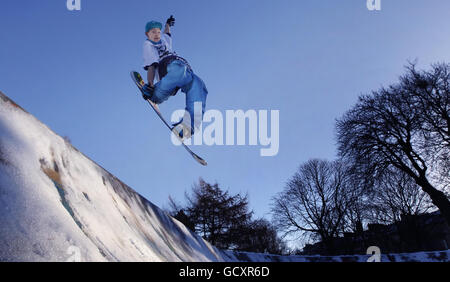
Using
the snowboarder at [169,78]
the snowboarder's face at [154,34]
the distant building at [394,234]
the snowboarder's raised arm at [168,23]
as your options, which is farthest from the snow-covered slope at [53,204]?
the distant building at [394,234]

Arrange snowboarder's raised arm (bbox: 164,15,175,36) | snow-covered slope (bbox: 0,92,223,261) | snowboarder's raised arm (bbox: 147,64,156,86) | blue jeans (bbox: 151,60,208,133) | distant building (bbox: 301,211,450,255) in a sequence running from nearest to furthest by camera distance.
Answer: snow-covered slope (bbox: 0,92,223,261) → blue jeans (bbox: 151,60,208,133) → snowboarder's raised arm (bbox: 147,64,156,86) → snowboarder's raised arm (bbox: 164,15,175,36) → distant building (bbox: 301,211,450,255)

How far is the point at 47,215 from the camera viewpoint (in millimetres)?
1205

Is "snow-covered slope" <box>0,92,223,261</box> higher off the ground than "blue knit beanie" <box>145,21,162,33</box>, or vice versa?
"blue knit beanie" <box>145,21,162,33</box>

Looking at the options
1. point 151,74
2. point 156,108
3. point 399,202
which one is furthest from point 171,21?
point 399,202

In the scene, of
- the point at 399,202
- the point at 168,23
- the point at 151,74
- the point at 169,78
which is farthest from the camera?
the point at 399,202

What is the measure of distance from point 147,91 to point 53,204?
4719mm

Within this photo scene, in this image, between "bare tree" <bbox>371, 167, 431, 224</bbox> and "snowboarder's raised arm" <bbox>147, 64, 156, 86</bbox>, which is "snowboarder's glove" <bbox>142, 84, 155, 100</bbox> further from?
"bare tree" <bbox>371, 167, 431, 224</bbox>

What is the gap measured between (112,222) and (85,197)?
0.23m

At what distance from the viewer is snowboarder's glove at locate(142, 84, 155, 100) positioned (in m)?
5.72

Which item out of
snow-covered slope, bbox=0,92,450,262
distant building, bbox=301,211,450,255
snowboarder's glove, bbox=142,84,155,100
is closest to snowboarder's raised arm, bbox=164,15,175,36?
snowboarder's glove, bbox=142,84,155,100

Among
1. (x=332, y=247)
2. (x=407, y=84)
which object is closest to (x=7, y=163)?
(x=407, y=84)

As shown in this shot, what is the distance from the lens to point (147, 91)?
18.9 ft

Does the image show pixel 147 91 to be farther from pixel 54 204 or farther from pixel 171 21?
pixel 54 204
